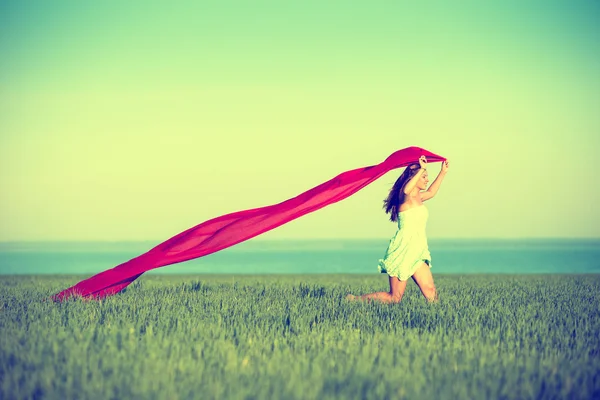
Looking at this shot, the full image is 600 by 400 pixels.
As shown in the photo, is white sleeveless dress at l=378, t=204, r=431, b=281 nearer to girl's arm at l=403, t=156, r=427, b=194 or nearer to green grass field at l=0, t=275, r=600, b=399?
girl's arm at l=403, t=156, r=427, b=194

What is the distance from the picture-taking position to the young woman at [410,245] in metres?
9.32

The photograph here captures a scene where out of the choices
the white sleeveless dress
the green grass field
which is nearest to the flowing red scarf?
the green grass field

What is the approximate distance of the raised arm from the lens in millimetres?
9531

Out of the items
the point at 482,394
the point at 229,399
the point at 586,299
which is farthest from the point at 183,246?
the point at 586,299

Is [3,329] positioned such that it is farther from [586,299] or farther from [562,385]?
[586,299]

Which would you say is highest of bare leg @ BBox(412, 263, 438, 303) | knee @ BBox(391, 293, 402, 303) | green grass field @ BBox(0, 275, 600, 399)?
bare leg @ BBox(412, 263, 438, 303)

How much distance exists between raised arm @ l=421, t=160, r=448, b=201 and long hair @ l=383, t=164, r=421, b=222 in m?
0.31

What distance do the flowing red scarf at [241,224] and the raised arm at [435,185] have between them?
0.59 ft

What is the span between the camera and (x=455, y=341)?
6492 mm

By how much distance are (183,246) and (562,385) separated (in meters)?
5.80

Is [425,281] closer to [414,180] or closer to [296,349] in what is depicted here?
[414,180]

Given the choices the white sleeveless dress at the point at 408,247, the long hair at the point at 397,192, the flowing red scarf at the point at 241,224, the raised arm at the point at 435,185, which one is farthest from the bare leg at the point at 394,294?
the flowing red scarf at the point at 241,224

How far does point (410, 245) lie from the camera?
933cm

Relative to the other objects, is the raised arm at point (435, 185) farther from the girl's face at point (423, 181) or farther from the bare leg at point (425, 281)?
the bare leg at point (425, 281)
